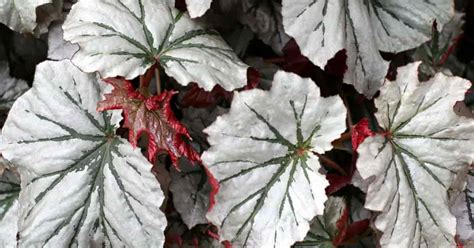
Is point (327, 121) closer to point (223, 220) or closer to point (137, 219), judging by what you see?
point (223, 220)

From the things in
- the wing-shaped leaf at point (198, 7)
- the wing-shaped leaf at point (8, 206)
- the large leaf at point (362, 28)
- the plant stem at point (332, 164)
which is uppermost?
the large leaf at point (362, 28)

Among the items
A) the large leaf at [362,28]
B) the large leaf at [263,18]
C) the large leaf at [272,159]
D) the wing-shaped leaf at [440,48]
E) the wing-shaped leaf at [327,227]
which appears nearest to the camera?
the large leaf at [272,159]

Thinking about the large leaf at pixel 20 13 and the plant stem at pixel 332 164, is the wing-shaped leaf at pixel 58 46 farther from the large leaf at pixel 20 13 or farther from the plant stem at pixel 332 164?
the plant stem at pixel 332 164

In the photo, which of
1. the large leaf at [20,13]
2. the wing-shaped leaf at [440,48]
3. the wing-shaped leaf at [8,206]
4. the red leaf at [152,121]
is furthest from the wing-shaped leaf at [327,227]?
the large leaf at [20,13]

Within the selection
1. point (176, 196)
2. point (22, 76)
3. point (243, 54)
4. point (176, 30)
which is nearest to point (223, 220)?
point (176, 196)

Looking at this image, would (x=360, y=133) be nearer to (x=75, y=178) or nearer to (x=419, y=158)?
(x=419, y=158)

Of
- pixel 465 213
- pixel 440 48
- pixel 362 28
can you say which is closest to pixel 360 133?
pixel 362 28
